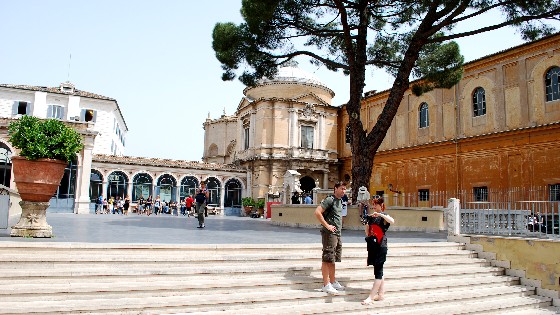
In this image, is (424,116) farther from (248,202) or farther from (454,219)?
(454,219)

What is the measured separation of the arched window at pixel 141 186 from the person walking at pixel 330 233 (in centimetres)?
2806

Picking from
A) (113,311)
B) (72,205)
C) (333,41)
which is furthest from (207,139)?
(113,311)

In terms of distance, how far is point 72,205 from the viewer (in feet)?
89.0

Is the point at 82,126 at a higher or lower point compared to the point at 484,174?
higher

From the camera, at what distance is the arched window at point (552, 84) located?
21266mm

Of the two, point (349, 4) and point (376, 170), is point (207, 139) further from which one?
point (349, 4)

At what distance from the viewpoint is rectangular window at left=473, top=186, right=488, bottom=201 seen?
23328 millimetres

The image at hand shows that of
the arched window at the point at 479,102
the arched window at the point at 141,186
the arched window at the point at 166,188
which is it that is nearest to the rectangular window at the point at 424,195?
the arched window at the point at 479,102

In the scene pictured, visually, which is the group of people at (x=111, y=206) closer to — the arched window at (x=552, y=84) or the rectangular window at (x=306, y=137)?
the rectangular window at (x=306, y=137)

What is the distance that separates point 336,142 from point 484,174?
15.3 meters

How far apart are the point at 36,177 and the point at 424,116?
2487 centimetres

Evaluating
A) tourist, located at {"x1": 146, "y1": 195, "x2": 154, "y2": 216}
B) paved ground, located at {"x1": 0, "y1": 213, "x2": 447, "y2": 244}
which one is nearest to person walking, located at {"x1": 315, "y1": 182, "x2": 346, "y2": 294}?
paved ground, located at {"x1": 0, "y1": 213, "x2": 447, "y2": 244}

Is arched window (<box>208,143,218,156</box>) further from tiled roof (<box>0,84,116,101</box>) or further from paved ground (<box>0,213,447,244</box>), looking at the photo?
paved ground (<box>0,213,447,244</box>)

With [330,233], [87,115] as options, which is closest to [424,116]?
[330,233]
